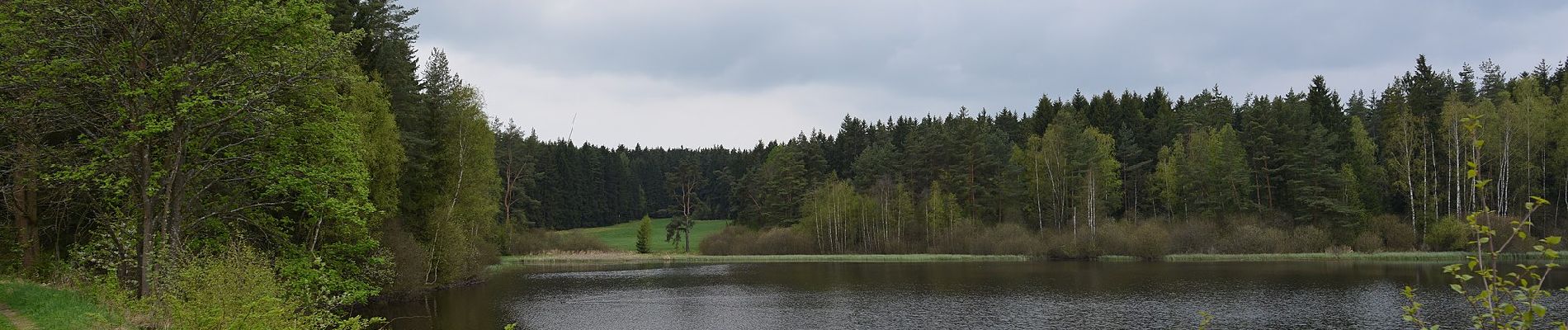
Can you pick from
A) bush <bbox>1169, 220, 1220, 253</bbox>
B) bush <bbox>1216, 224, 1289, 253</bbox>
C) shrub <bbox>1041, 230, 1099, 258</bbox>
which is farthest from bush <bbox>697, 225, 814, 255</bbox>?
bush <bbox>1216, 224, 1289, 253</bbox>

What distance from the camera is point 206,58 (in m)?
15.5

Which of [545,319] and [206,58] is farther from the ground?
[206,58]

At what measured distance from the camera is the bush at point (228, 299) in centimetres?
1150

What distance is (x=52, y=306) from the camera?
13.7 m

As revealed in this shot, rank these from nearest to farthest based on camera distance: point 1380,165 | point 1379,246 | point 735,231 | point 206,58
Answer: point 206,58 < point 1379,246 < point 1380,165 < point 735,231

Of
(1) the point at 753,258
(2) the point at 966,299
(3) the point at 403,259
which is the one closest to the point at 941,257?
(1) the point at 753,258

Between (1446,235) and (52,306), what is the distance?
7176cm

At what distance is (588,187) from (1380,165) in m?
95.6

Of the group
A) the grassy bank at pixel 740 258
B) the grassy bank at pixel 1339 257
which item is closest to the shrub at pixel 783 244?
the grassy bank at pixel 740 258

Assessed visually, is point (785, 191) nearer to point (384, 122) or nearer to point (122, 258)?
point (384, 122)

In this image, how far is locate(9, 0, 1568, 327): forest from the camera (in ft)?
49.3

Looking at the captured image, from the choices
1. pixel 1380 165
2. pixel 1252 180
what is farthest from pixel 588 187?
pixel 1380 165

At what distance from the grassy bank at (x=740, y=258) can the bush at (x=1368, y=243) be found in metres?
22.7

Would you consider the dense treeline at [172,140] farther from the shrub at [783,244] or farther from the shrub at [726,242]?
the shrub at [726,242]
